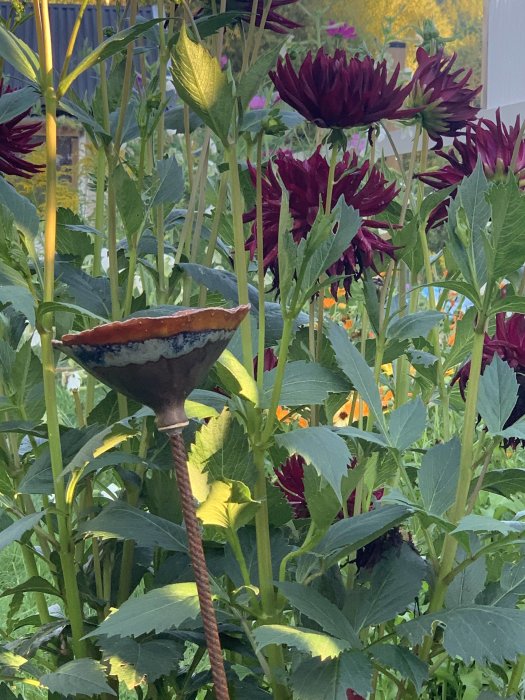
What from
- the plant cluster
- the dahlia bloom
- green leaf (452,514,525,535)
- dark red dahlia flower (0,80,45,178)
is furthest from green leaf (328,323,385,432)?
the dahlia bloom

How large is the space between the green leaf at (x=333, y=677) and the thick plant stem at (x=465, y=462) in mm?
94

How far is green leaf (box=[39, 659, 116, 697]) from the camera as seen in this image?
0.64m

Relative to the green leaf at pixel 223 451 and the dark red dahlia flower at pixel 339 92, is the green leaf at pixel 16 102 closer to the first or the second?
the dark red dahlia flower at pixel 339 92

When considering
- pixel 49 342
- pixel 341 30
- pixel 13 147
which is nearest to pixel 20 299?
pixel 49 342

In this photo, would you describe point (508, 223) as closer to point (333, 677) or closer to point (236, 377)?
point (236, 377)

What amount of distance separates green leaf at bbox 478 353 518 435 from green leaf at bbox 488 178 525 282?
11 centimetres

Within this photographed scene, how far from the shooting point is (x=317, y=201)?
2.38 feet

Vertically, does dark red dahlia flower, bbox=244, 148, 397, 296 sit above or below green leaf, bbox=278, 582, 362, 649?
above

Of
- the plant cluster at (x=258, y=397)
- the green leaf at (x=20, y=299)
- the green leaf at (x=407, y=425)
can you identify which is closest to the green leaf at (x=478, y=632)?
the plant cluster at (x=258, y=397)

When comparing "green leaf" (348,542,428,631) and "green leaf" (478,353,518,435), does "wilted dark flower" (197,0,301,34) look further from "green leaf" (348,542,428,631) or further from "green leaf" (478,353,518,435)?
"green leaf" (348,542,428,631)

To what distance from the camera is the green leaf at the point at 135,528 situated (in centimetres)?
67

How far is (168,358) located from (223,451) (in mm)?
130

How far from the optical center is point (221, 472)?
0.62 meters

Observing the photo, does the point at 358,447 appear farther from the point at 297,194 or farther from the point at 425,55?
the point at 425,55
